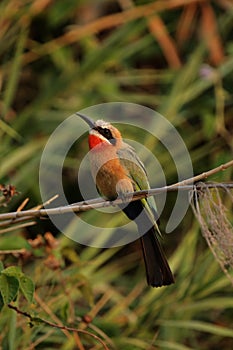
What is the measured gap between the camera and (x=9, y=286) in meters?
1.92

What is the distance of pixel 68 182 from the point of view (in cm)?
386

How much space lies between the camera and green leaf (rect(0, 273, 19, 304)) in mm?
1910

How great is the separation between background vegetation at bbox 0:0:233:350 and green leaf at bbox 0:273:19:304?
0.07 meters

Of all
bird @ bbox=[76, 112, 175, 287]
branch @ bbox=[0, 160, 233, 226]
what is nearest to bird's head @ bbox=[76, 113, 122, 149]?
bird @ bbox=[76, 112, 175, 287]

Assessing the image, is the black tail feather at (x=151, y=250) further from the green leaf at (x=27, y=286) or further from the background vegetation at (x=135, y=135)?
the green leaf at (x=27, y=286)

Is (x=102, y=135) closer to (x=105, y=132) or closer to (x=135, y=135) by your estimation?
(x=105, y=132)

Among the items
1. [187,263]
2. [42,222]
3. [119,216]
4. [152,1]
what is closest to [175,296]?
[187,263]

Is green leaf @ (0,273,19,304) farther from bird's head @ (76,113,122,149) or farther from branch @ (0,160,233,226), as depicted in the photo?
bird's head @ (76,113,122,149)

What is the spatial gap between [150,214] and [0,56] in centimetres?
149

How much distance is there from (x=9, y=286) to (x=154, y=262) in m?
0.56

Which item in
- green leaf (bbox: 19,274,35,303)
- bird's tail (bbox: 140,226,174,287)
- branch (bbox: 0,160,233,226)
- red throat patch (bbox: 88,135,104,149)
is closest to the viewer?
branch (bbox: 0,160,233,226)

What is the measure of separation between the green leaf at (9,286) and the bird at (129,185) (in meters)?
0.52

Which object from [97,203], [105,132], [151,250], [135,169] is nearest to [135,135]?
[105,132]

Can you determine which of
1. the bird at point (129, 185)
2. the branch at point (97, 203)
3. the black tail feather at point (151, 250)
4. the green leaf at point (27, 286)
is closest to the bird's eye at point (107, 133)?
the bird at point (129, 185)
